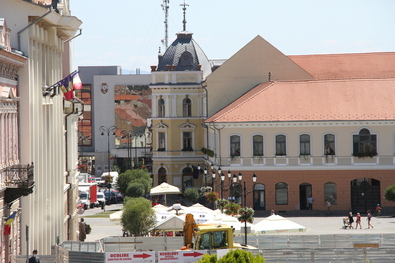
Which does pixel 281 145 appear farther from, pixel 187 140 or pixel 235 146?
pixel 187 140

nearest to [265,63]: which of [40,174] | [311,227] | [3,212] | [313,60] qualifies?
[313,60]

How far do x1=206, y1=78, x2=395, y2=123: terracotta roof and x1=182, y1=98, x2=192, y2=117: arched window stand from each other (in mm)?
13295

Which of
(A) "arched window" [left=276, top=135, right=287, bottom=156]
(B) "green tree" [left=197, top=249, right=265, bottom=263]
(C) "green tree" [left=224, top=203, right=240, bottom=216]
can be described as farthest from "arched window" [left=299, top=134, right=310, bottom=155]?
(B) "green tree" [left=197, top=249, right=265, bottom=263]

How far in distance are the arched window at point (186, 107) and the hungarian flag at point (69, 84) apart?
1729 inches

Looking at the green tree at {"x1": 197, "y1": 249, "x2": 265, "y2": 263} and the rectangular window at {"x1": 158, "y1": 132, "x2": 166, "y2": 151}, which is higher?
the rectangular window at {"x1": 158, "y1": 132, "x2": 166, "y2": 151}

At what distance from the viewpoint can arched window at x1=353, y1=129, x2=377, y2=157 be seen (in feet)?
190

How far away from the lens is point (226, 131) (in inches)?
2331

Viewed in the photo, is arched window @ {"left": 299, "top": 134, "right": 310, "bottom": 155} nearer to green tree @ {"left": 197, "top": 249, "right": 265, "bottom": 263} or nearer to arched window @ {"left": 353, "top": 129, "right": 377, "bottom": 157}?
arched window @ {"left": 353, "top": 129, "right": 377, "bottom": 157}

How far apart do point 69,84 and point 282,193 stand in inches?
1148

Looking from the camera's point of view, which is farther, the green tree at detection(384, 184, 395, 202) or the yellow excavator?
the green tree at detection(384, 184, 395, 202)

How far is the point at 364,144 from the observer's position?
58125mm

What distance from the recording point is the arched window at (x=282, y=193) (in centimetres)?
5862

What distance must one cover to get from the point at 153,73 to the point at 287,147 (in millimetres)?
20563

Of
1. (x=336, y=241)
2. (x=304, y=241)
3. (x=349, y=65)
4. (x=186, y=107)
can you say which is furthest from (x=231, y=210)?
(x=186, y=107)
